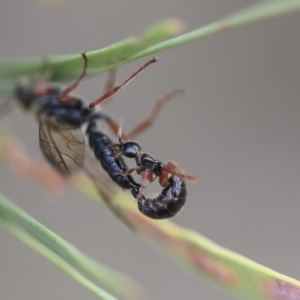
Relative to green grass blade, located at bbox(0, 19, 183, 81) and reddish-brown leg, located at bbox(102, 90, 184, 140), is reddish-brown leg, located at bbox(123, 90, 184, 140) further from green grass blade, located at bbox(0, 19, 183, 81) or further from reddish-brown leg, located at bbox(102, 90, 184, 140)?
green grass blade, located at bbox(0, 19, 183, 81)

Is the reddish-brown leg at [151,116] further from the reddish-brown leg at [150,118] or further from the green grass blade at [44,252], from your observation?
the green grass blade at [44,252]

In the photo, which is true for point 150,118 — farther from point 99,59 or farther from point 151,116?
point 99,59

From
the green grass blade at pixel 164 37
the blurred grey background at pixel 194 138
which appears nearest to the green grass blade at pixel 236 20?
the green grass blade at pixel 164 37

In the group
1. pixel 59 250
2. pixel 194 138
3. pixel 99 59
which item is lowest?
pixel 59 250

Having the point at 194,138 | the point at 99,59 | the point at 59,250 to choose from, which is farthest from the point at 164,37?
the point at 194,138

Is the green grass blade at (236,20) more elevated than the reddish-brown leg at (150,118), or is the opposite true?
the reddish-brown leg at (150,118)

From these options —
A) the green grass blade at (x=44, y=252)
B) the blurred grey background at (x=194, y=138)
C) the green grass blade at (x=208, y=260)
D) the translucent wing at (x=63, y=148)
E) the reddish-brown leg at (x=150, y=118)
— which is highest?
the blurred grey background at (x=194, y=138)

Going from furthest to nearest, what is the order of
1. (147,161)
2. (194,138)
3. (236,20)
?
(194,138) → (147,161) → (236,20)

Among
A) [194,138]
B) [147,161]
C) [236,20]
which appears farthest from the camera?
[194,138]
